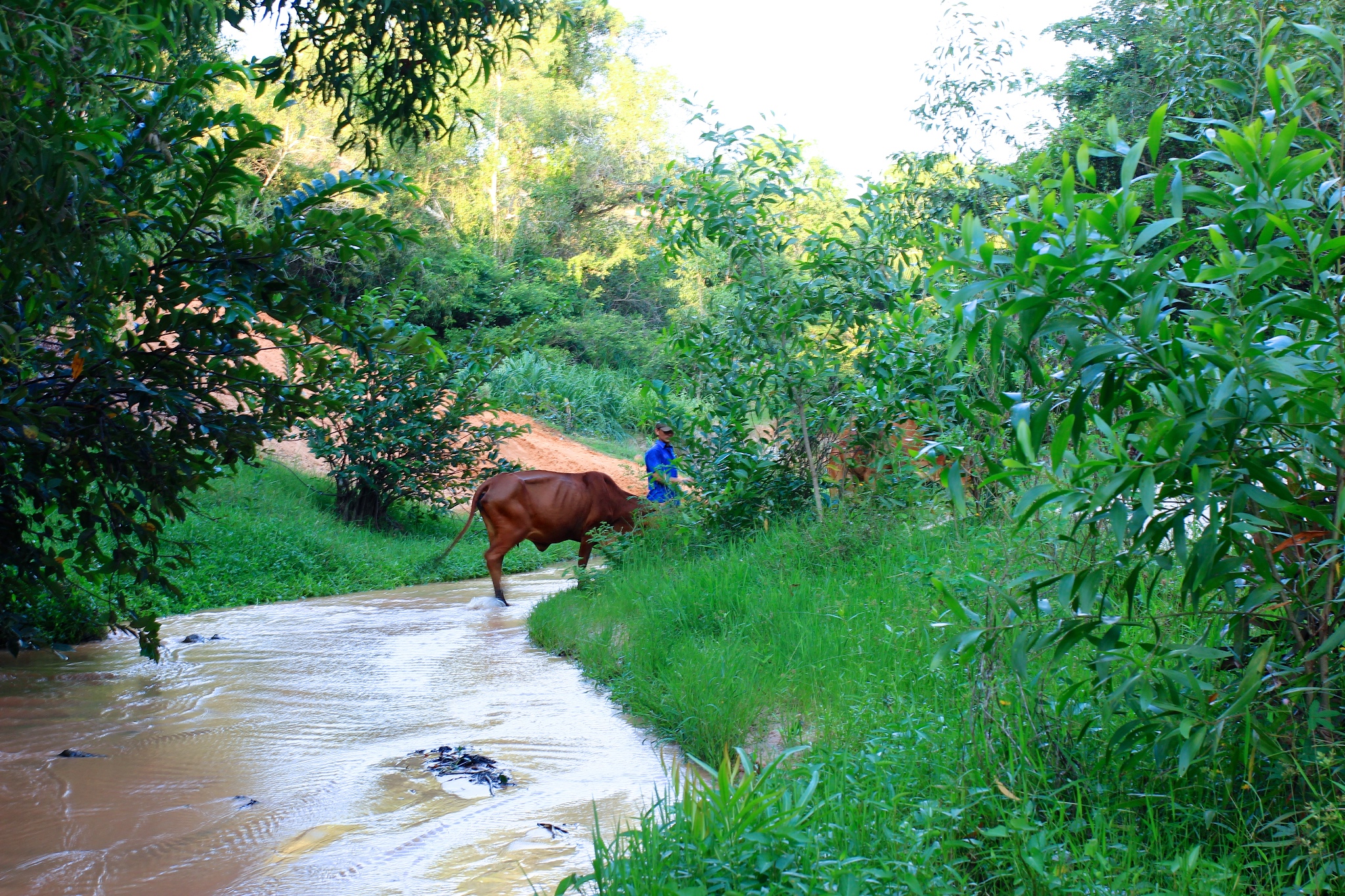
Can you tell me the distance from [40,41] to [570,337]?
2921 cm

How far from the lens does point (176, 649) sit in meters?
7.56

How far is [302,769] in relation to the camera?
186 inches

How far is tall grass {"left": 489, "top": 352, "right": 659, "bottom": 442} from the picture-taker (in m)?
25.0

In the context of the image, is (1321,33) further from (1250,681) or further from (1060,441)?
(1250,681)

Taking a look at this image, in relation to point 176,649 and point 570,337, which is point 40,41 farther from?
point 570,337

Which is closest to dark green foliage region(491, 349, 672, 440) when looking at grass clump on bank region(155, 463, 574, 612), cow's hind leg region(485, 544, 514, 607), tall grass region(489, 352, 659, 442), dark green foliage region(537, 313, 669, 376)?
tall grass region(489, 352, 659, 442)

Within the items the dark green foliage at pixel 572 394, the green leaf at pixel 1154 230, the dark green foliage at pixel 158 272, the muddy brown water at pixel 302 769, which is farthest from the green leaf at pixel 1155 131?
the dark green foliage at pixel 572 394

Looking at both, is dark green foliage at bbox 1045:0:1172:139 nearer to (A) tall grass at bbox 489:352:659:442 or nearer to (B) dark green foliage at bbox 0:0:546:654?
(B) dark green foliage at bbox 0:0:546:654

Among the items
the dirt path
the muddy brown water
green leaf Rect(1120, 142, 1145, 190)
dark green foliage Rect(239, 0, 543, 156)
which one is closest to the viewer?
green leaf Rect(1120, 142, 1145, 190)

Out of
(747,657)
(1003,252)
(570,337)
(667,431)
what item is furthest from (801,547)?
(570,337)

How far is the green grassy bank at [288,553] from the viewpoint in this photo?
984 centimetres

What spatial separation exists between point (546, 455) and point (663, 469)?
513 inches

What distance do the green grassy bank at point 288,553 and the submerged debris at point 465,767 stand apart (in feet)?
11.2

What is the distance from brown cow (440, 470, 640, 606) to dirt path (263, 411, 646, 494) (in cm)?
635
